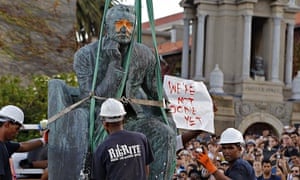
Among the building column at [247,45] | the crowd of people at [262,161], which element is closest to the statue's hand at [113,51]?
the crowd of people at [262,161]

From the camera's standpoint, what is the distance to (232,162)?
8.69 meters

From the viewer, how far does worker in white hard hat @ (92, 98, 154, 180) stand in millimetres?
7203

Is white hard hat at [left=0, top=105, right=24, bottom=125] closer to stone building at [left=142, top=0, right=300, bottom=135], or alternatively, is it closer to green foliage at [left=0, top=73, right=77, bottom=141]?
green foliage at [left=0, top=73, right=77, bottom=141]

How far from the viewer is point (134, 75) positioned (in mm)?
8648

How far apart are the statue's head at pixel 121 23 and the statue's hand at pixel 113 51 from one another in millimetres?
46

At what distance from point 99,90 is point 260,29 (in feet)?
136

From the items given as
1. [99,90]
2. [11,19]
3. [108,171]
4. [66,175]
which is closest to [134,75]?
[99,90]

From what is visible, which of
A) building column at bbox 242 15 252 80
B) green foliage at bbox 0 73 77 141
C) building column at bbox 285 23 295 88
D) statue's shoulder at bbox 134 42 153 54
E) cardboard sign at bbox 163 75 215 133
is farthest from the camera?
building column at bbox 285 23 295 88

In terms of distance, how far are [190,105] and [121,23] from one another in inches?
66.1

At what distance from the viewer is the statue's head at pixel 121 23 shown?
8.46 meters

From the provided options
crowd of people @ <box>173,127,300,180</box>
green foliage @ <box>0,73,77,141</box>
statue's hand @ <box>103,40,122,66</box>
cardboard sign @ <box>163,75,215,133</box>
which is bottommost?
crowd of people @ <box>173,127,300,180</box>

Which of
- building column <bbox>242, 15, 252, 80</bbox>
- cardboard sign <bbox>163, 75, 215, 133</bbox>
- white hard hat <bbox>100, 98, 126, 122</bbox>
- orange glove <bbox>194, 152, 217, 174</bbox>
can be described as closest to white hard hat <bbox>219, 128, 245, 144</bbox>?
orange glove <bbox>194, 152, 217, 174</bbox>

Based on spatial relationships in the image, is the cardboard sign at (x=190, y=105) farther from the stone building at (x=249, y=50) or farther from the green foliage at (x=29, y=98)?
the stone building at (x=249, y=50)

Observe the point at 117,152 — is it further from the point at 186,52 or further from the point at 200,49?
the point at 186,52
